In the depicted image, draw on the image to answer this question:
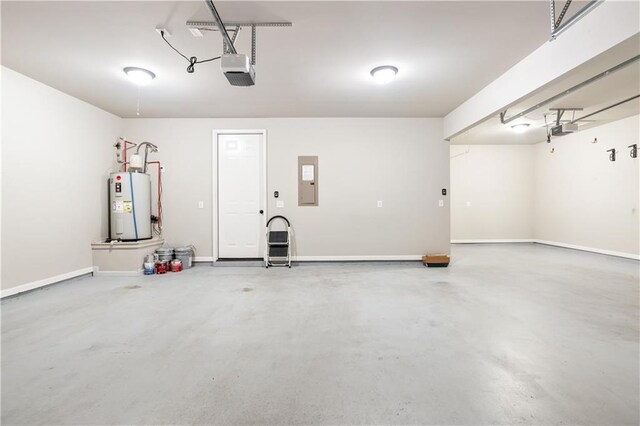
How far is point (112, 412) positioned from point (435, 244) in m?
4.94

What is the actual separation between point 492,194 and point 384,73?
5965 mm

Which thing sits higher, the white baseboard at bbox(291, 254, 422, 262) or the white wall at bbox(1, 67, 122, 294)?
the white wall at bbox(1, 67, 122, 294)

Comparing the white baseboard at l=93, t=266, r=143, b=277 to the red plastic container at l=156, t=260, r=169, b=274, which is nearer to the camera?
the white baseboard at l=93, t=266, r=143, b=277

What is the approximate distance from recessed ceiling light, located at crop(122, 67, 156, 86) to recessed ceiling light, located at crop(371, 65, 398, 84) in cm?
273

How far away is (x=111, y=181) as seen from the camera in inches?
175

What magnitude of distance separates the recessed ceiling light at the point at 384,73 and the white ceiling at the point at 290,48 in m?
0.09

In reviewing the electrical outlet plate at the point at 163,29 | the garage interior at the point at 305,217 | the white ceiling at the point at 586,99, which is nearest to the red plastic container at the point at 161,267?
the garage interior at the point at 305,217

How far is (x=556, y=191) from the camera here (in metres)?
6.94

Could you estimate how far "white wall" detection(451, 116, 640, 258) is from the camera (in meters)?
5.44

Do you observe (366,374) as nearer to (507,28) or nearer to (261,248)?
(507,28)

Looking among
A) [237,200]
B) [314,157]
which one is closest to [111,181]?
[237,200]

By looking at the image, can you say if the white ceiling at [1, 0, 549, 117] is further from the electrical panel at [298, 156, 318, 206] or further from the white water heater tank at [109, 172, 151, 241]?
the white water heater tank at [109, 172, 151, 241]

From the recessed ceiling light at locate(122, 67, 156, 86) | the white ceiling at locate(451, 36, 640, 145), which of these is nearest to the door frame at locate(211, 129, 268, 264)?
the recessed ceiling light at locate(122, 67, 156, 86)

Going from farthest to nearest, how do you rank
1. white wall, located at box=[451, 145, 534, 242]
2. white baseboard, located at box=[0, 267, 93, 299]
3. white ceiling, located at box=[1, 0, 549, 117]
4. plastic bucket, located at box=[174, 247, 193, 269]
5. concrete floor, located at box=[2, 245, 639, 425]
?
1. white wall, located at box=[451, 145, 534, 242]
2. plastic bucket, located at box=[174, 247, 193, 269]
3. white baseboard, located at box=[0, 267, 93, 299]
4. white ceiling, located at box=[1, 0, 549, 117]
5. concrete floor, located at box=[2, 245, 639, 425]
